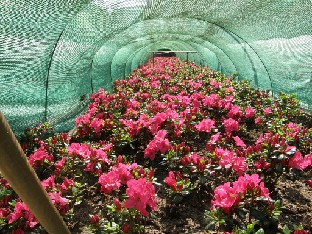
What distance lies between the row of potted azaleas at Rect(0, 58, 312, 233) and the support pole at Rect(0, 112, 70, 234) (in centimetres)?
119

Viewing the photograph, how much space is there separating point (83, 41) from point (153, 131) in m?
2.76

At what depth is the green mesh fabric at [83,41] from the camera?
4059 mm

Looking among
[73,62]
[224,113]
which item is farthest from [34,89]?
[224,113]

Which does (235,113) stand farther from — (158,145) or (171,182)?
(171,182)

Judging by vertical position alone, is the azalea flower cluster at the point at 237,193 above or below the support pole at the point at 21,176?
below

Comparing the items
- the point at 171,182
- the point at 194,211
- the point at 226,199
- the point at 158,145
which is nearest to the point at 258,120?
the point at 158,145

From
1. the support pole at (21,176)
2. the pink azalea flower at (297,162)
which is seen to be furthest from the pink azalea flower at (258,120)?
the support pole at (21,176)

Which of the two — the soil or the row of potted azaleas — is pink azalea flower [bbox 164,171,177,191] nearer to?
the row of potted azaleas

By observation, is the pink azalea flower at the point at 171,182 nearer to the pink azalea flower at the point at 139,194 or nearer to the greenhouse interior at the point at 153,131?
the greenhouse interior at the point at 153,131

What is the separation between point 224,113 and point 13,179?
5317 millimetres

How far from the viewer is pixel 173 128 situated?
4.57 meters

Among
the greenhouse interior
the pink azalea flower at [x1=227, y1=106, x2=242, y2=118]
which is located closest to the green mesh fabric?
the greenhouse interior

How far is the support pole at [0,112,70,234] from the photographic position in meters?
0.85

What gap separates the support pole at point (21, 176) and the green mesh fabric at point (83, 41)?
120 inches
